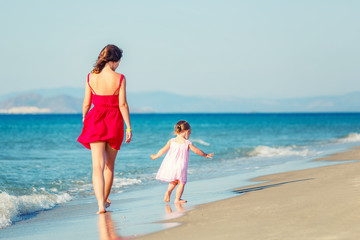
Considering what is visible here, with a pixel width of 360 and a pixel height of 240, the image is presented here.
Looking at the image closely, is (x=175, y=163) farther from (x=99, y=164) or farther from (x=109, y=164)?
(x=99, y=164)

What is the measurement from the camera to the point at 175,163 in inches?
268

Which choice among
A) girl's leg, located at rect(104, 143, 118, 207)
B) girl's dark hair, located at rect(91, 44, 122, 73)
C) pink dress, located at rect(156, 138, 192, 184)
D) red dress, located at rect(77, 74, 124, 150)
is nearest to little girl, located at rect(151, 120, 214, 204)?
pink dress, located at rect(156, 138, 192, 184)

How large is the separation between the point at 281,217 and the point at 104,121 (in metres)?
2.38

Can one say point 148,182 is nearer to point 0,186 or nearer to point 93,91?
point 0,186

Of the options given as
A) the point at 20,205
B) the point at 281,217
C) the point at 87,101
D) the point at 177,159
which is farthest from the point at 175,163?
the point at 281,217

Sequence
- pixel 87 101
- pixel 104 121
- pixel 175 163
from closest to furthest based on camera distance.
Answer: pixel 104 121, pixel 87 101, pixel 175 163

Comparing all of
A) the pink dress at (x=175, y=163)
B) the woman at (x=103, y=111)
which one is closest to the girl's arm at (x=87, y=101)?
the woman at (x=103, y=111)

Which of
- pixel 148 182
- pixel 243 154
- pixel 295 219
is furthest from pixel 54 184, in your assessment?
pixel 243 154

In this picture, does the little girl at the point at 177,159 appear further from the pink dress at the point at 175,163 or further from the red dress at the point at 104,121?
the red dress at the point at 104,121

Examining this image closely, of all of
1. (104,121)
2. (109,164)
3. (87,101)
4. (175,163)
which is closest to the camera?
(104,121)

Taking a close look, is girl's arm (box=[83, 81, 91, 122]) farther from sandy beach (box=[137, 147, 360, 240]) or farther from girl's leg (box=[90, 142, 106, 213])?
sandy beach (box=[137, 147, 360, 240])

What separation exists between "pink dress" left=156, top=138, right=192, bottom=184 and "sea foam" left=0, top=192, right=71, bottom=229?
6.14 ft

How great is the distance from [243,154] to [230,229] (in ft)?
45.7

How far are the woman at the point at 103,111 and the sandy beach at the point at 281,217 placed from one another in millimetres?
1239
